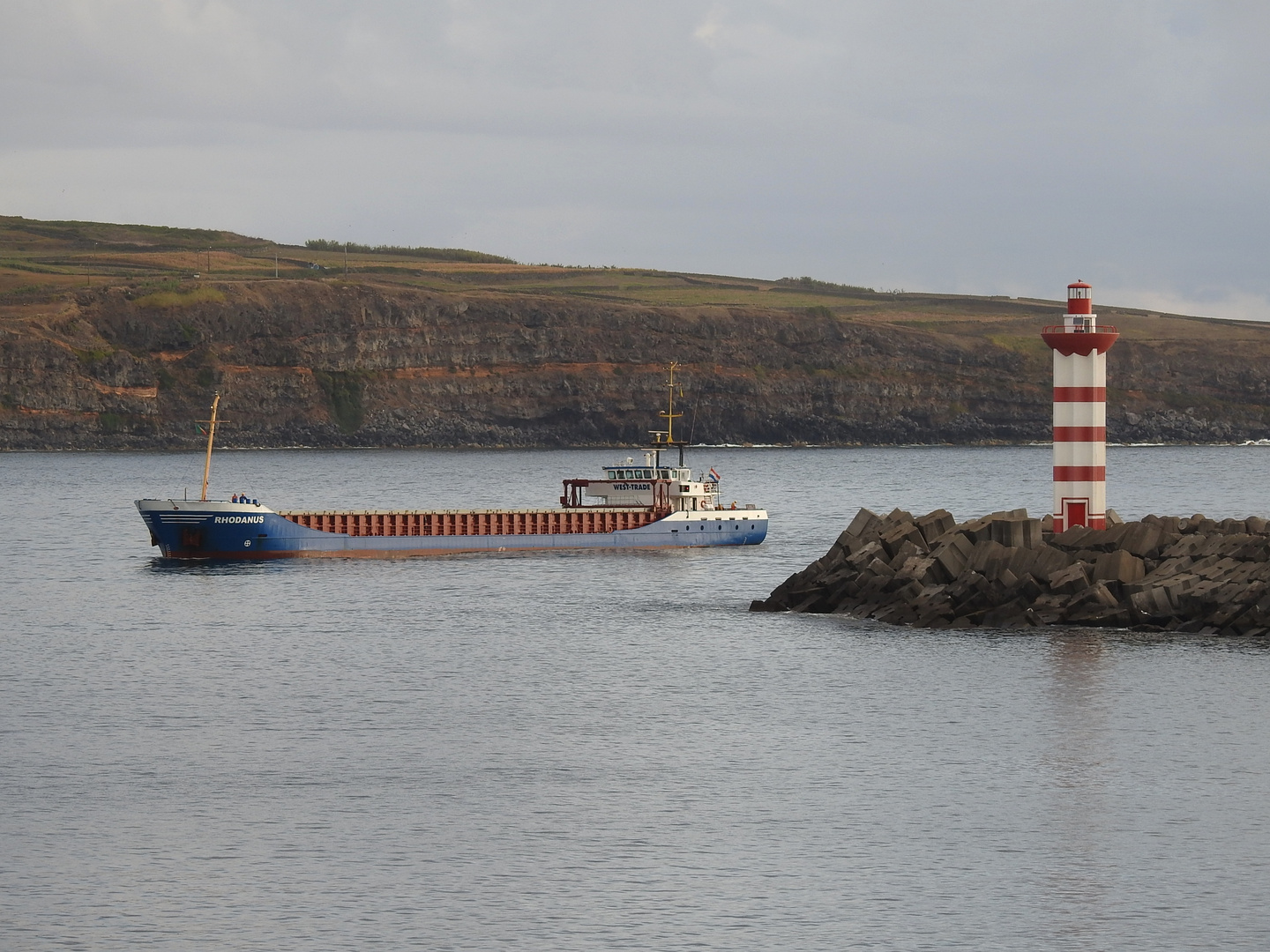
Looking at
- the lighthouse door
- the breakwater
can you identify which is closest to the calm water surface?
the breakwater

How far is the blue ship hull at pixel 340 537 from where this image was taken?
7269 cm

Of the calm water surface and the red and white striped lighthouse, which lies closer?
the calm water surface

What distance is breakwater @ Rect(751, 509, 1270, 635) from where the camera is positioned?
45.2m

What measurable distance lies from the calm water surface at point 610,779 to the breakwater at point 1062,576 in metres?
1.15

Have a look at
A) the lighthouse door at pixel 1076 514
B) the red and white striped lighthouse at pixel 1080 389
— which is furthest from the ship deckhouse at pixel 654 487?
the red and white striped lighthouse at pixel 1080 389

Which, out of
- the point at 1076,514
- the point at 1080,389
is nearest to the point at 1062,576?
the point at 1076,514

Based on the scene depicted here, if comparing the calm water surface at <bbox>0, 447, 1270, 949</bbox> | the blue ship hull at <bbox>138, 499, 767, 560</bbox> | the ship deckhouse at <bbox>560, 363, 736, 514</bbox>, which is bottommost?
the calm water surface at <bbox>0, 447, 1270, 949</bbox>

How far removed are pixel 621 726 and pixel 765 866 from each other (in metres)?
10.9

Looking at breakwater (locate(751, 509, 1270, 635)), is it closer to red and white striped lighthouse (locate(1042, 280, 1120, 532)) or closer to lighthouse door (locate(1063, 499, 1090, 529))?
A: lighthouse door (locate(1063, 499, 1090, 529))

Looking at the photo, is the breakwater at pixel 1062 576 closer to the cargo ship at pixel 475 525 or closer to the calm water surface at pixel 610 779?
the calm water surface at pixel 610 779

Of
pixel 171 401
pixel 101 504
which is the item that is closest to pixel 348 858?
pixel 101 504

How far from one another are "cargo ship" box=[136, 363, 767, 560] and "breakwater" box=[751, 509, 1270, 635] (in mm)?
25052

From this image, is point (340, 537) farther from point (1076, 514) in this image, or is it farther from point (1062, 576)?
point (1062, 576)

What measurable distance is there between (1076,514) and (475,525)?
3503 cm
